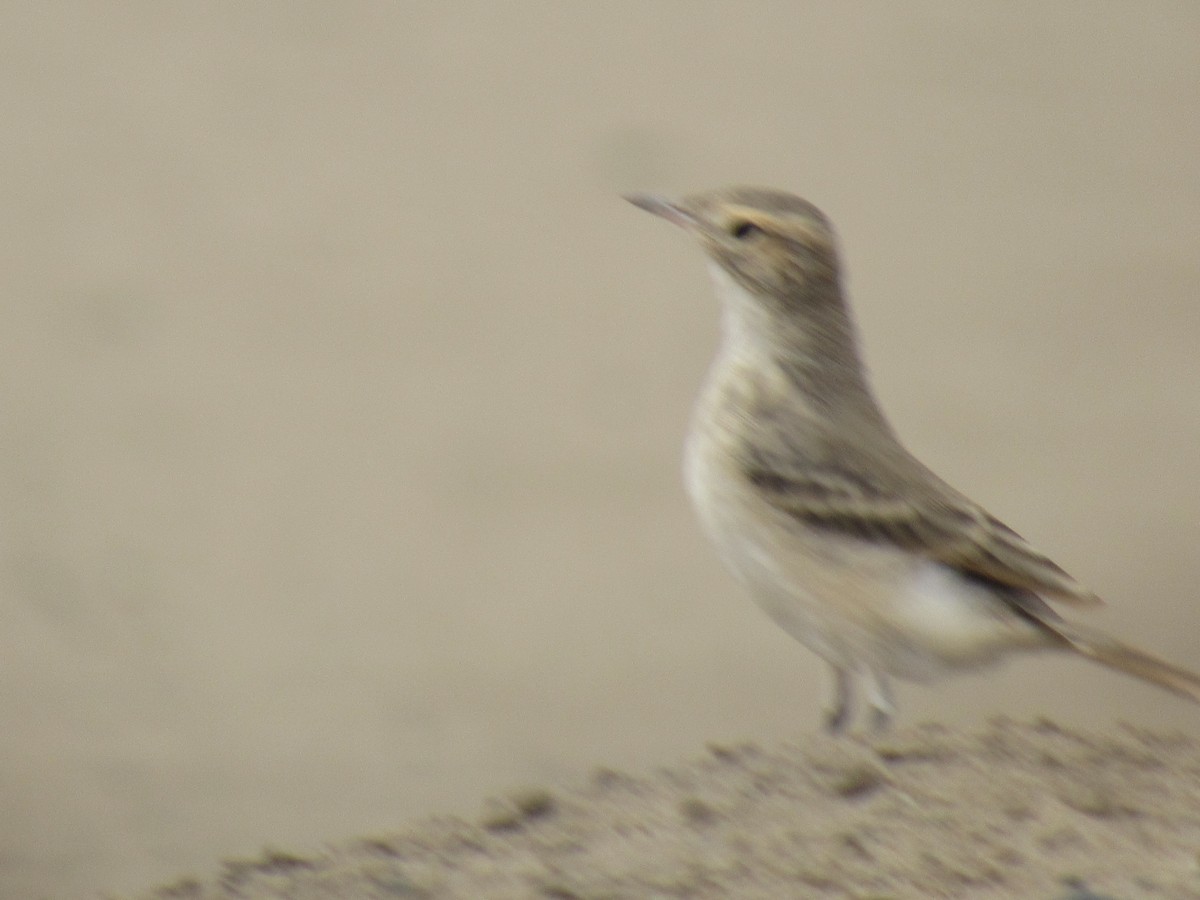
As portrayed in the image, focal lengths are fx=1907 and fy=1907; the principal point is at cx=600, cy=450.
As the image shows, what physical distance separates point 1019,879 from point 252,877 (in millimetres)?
1877

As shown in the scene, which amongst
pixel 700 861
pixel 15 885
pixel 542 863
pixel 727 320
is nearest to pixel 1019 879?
pixel 700 861

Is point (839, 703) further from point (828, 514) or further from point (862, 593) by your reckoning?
point (828, 514)

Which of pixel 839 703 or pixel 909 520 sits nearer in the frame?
pixel 909 520

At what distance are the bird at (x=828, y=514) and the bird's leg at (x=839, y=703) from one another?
0.65ft

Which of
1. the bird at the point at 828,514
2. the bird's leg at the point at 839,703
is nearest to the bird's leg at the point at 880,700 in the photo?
the bird at the point at 828,514

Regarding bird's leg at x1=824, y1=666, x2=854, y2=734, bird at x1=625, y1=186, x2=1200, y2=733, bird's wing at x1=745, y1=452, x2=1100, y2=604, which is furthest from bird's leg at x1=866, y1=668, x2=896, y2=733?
bird's wing at x1=745, y1=452, x2=1100, y2=604

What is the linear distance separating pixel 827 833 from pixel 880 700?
0.60m

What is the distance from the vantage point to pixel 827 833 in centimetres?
447

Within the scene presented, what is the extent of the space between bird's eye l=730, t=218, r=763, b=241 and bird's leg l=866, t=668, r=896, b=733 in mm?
→ 1169

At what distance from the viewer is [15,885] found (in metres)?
6.94

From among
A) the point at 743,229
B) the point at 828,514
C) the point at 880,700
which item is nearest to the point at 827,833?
the point at 880,700

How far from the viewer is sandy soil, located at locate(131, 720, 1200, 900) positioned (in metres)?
4.22

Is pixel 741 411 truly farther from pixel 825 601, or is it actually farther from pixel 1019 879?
pixel 1019 879

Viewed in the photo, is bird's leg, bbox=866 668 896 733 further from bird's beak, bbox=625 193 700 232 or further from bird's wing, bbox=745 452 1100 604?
bird's beak, bbox=625 193 700 232
